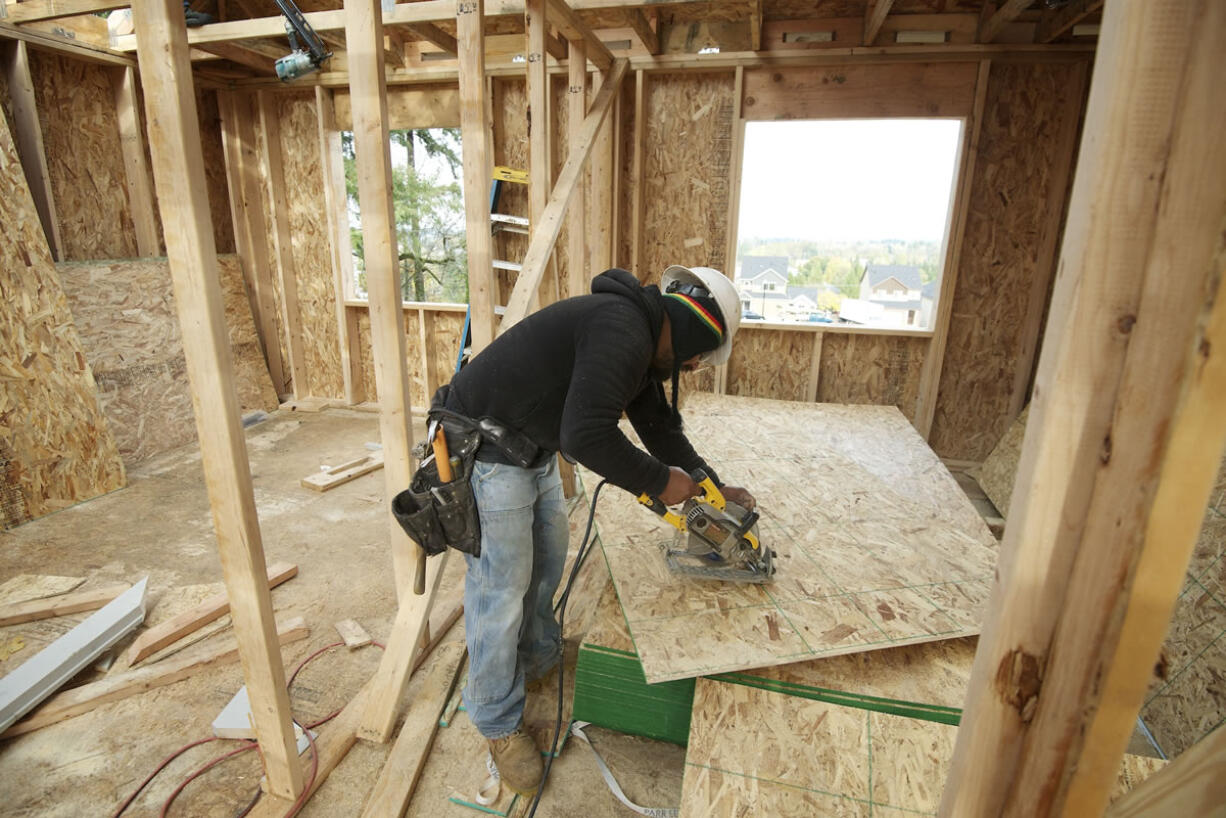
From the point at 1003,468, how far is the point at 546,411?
3873 mm

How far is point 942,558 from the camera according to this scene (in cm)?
244

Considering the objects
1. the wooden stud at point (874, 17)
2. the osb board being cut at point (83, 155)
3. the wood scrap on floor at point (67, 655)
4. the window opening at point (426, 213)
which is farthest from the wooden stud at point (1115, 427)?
the osb board being cut at point (83, 155)

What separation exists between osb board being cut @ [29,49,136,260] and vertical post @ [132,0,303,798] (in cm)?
462

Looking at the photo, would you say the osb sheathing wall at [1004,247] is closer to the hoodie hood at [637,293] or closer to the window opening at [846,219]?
the window opening at [846,219]

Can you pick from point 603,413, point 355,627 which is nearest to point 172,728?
point 355,627

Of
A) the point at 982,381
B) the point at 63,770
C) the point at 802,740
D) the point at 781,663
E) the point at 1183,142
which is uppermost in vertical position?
the point at 1183,142

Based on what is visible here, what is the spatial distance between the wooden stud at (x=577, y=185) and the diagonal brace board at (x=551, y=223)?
8cm

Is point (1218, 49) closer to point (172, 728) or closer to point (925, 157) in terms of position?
point (172, 728)

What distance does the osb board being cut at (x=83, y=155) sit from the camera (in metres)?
4.48

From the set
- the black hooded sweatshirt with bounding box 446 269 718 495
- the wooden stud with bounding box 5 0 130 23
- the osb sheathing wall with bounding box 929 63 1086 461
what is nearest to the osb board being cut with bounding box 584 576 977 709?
the black hooded sweatshirt with bounding box 446 269 718 495

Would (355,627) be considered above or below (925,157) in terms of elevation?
below

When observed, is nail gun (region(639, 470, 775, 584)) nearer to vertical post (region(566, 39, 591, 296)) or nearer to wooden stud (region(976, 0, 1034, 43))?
vertical post (region(566, 39, 591, 296))

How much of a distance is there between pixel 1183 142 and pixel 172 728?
10.2ft

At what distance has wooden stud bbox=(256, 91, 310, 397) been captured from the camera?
554 cm
